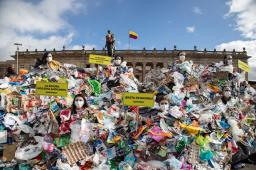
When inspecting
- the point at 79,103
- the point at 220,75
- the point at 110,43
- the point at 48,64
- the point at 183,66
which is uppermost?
the point at 110,43

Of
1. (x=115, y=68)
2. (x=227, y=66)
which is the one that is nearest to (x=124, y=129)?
(x=115, y=68)

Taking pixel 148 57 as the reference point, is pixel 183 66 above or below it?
below

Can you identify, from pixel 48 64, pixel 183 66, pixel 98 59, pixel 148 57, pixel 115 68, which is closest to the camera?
pixel 183 66

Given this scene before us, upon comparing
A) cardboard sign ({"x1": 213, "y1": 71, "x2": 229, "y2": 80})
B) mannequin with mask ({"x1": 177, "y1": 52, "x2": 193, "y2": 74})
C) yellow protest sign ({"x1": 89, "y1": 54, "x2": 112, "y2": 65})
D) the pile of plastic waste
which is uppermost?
yellow protest sign ({"x1": 89, "y1": 54, "x2": 112, "y2": 65})

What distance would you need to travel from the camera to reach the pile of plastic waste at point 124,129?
5.61 meters

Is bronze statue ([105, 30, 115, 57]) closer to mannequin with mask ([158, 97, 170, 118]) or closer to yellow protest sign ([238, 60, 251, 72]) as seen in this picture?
yellow protest sign ([238, 60, 251, 72])

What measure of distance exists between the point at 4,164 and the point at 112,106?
2.74 meters

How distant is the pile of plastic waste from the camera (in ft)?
18.4

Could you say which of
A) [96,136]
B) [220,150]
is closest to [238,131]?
[220,150]

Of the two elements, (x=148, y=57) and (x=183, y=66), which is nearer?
(x=183, y=66)

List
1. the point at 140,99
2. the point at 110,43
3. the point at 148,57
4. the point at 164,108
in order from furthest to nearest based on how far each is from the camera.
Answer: the point at 148,57, the point at 110,43, the point at 164,108, the point at 140,99

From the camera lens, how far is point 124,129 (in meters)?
6.23

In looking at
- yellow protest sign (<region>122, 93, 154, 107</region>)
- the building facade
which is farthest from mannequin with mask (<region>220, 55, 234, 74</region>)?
the building facade

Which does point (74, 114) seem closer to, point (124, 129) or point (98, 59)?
point (124, 129)
